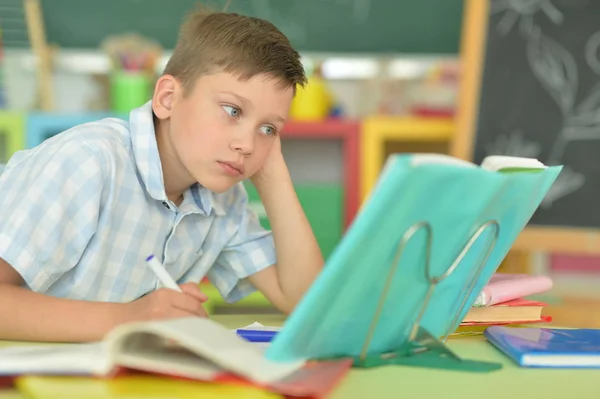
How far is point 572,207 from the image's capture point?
2.58 metres

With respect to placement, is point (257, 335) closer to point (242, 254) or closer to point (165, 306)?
point (165, 306)

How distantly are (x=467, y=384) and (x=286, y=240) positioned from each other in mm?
628

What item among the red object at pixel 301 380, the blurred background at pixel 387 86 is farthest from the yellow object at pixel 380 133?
the red object at pixel 301 380

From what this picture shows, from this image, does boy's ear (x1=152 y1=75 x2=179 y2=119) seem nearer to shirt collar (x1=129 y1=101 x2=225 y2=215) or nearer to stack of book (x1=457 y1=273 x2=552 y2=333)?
shirt collar (x1=129 y1=101 x2=225 y2=215)

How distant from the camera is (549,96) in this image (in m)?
2.62

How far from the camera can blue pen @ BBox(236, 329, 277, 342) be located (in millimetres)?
882

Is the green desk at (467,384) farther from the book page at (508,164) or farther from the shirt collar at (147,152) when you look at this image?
the shirt collar at (147,152)

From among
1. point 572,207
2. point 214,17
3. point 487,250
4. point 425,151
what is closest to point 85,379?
point 487,250

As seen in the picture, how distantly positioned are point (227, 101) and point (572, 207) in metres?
1.75

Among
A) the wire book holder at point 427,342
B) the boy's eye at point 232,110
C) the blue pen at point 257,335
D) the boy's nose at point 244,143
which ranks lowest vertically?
the blue pen at point 257,335

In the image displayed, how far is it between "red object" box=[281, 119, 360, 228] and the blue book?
193cm

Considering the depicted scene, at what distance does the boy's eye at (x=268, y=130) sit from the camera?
44.5 inches

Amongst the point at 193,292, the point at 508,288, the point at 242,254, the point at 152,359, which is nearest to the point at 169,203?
the point at 242,254

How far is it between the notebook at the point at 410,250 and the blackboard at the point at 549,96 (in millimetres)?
1802
